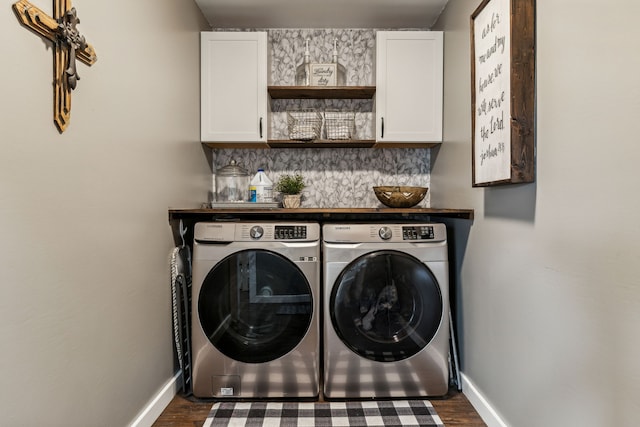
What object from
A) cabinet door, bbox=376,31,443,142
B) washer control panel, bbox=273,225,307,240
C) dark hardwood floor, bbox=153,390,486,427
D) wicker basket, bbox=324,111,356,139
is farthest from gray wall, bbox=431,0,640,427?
wicker basket, bbox=324,111,356,139

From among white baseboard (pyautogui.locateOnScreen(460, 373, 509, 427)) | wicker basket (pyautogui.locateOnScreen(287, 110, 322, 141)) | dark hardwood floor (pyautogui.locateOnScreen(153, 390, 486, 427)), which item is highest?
wicker basket (pyautogui.locateOnScreen(287, 110, 322, 141))

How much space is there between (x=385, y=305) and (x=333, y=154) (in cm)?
122

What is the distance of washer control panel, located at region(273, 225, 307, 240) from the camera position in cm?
182

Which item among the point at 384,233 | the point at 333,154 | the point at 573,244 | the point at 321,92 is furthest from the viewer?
the point at 333,154

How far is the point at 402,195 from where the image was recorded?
2.04 meters

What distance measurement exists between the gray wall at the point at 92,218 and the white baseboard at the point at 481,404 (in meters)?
1.58

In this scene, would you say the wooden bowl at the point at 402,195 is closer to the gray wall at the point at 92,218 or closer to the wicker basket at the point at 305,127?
the wicker basket at the point at 305,127

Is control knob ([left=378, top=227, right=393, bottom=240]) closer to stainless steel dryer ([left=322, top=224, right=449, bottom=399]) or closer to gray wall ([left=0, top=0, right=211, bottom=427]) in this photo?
stainless steel dryer ([left=322, top=224, right=449, bottom=399])

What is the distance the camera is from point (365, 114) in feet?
8.50

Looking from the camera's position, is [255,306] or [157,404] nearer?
[157,404]

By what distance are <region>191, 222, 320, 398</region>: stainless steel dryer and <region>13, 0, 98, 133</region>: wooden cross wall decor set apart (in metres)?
0.87

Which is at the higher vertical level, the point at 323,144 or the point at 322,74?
the point at 322,74

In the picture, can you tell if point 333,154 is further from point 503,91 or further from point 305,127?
point 503,91

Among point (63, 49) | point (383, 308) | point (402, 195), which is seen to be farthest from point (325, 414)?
point (63, 49)
